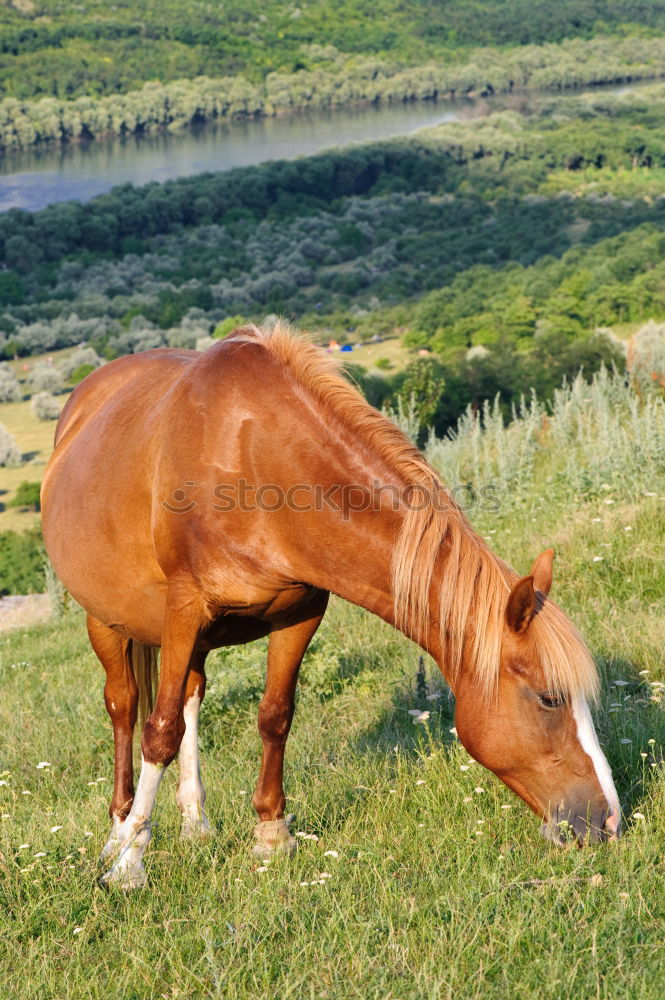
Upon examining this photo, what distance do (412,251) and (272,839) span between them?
188ft

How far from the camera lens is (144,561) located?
345cm

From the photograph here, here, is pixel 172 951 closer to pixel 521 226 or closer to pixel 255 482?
pixel 255 482

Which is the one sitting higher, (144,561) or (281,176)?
(144,561)

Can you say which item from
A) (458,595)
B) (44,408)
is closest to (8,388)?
(44,408)

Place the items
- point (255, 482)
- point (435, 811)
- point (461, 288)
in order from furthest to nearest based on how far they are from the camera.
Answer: point (461, 288) → point (435, 811) → point (255, 482)

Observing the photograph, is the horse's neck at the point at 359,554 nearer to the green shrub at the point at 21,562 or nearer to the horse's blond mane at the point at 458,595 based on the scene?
the horse's blond mane at the point at 458,595

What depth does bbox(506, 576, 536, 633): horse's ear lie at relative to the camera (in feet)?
8.77

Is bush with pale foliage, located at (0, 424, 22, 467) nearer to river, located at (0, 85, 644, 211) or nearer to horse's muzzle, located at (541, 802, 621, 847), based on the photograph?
horse's muzzle, located at (541, 802, 621, 847)

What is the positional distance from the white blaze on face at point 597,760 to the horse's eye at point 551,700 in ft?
0.16

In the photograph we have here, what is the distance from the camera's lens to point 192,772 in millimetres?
3812

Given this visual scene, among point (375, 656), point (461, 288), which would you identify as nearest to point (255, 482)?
point (375, 656)

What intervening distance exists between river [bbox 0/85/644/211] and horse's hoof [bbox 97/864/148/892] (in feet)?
231

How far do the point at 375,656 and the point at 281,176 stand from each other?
7280cm

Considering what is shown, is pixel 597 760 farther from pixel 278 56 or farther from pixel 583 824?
pixel 278 56
